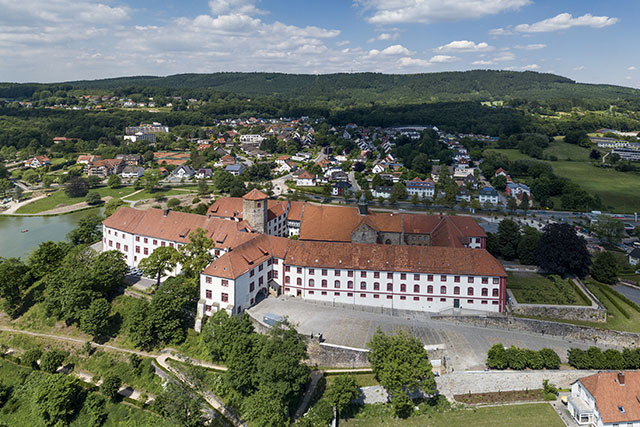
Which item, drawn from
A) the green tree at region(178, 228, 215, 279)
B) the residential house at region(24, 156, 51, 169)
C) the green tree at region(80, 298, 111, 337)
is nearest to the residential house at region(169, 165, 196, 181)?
the residential house at region(24, 156, 51, 169)

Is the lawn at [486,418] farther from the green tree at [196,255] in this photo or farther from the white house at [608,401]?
the green tree at [196,255]

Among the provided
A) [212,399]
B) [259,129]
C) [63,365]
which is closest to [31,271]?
[63,365]

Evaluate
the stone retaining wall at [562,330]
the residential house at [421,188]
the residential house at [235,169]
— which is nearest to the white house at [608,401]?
the stone retaining wall at [562,330]

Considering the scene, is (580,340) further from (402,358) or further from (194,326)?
(194,326)

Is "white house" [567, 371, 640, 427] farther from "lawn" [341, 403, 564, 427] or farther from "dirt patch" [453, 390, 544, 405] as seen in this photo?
"dirt patch" [453, 390, 544, 405]

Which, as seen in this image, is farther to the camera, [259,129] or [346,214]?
[259,129]

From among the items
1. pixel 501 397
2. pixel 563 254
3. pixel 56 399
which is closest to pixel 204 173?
pixel 56 399

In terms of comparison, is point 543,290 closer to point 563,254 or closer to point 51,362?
point 563,254
